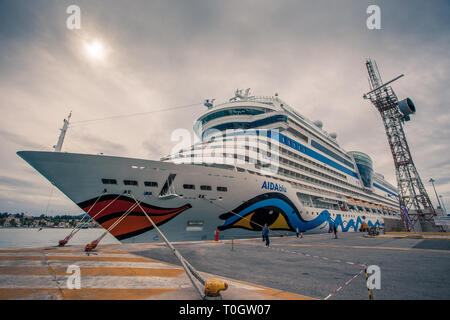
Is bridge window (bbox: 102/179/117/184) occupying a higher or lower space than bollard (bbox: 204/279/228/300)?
higher

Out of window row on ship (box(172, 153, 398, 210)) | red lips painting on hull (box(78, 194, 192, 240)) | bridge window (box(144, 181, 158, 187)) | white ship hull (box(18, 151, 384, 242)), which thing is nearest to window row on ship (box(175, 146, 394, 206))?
window row on ship (box(172, 153, 398, 210))

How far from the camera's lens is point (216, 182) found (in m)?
12.9

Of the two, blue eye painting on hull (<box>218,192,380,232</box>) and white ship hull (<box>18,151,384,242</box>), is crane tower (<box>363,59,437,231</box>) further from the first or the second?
white ship hull (<box>18,151,384,242</box>)

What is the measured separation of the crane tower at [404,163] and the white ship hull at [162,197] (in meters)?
23.3

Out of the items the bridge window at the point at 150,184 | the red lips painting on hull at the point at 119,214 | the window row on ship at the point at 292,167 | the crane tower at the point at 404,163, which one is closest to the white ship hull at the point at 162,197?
the red lips painting on hull at the point at 119,214

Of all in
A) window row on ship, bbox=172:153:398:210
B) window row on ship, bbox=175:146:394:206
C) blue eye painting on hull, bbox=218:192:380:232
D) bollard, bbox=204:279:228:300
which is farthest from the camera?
window row on ship, bbox=172:153:398:210

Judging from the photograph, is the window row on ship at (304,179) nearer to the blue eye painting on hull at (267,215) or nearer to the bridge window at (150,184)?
the blue eye painting on hull at (267,215)

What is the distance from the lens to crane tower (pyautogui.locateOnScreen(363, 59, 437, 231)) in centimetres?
2577

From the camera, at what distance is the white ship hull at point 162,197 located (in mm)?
10250

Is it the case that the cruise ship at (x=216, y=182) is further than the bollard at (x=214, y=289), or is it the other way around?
the cruise ship at (x=216, y=182)

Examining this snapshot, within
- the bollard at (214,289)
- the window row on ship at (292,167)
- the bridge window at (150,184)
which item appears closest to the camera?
the bollard at (214,289)

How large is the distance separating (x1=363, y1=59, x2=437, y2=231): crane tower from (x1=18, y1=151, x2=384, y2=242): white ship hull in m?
23.3
